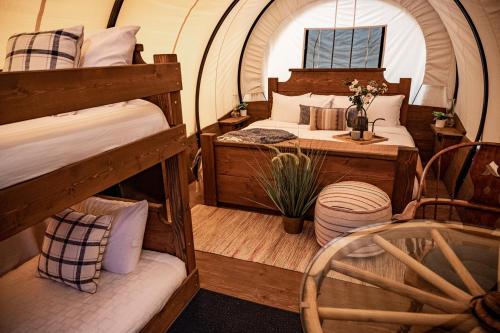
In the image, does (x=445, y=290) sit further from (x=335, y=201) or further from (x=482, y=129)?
(x=482, y=129)

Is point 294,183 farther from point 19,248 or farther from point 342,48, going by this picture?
point 342,48

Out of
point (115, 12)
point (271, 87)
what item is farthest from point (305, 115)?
point (115, 12)

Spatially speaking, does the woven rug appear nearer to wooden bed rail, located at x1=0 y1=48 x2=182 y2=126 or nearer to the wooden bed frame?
the wooden bed frame

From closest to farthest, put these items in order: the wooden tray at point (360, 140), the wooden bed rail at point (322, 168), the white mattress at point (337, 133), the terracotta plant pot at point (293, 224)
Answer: the wooden bed rail at point (322, 168), the terracotta plant pot at point (293, 224), the wooden tray at point (360, 140), the white mattress at point (337, 133)

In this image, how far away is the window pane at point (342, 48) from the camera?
4234 mm

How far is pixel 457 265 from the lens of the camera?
1.07 metres

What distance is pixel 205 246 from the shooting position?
241cm

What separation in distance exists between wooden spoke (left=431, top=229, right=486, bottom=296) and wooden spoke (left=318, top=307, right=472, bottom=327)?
0.14 metres

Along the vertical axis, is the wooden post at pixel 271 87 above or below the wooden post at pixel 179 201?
above

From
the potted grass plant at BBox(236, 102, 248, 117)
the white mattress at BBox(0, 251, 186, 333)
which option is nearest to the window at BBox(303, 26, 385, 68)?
the potted grass plant at BBox(236, 102, 248, 117)

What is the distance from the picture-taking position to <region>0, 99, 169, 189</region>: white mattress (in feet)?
2.91

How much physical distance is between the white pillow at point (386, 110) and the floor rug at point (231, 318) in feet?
9.15

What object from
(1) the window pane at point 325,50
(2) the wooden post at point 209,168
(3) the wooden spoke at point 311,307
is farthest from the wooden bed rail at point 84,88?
(1) the window pane at point 325,50

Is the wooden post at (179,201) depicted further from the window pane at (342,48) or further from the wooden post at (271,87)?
the window pane at (342,48)
